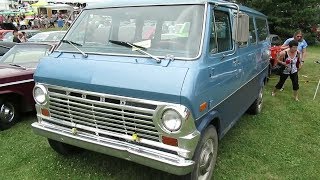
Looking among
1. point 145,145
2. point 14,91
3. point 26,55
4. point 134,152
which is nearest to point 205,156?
point 145,145

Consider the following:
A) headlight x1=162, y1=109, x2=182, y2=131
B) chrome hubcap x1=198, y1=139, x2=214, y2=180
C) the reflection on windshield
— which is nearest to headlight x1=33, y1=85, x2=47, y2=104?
headlight x1=162, y1=109, x2=182, y2=131

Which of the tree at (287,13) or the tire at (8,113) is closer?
the tire at (8,113)

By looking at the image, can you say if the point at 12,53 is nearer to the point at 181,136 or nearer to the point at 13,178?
the point at 13,178

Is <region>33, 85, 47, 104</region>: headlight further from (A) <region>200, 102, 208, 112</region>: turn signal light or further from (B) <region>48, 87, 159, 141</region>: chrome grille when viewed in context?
(A) <region>200, 102, 208, 112</region>: turn signal light

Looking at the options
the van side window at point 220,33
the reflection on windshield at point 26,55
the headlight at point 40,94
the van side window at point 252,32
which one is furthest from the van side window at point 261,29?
the reflection on windshield at point 26,55

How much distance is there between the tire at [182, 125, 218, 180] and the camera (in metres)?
3.69

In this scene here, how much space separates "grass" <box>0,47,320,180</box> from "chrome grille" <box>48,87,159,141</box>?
0.96 metres

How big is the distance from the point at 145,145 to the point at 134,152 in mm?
140

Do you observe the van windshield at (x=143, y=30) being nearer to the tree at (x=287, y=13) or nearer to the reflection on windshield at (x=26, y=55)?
the reflection on windshield at (x=26, y=55)

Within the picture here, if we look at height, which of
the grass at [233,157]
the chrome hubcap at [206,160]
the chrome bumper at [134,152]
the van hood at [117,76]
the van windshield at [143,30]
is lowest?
the grass at [233,157]

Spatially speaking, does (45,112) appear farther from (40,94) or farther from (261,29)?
(261,29)

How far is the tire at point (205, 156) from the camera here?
3.69m

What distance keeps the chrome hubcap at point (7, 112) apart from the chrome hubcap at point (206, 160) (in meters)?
3.96

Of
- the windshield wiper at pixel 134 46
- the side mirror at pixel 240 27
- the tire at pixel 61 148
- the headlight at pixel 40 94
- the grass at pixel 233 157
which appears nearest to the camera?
the windshield wiper at pixel 134 46
